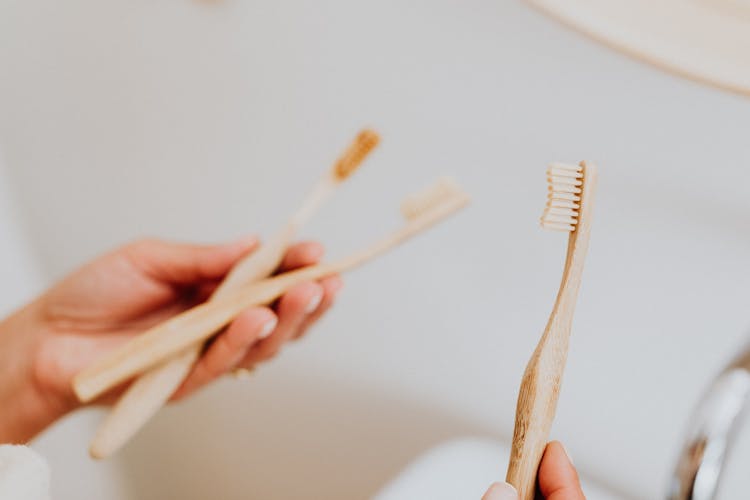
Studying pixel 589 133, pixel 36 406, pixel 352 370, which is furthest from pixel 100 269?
pixel 589 133

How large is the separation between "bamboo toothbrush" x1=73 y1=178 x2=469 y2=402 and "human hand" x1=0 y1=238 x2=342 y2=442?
5cm

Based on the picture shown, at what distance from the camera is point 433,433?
66 centimetres

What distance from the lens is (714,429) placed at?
11.5 inches

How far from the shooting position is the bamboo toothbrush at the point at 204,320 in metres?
0.45

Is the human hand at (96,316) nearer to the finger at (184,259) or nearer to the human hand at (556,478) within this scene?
the finger at (184,259)

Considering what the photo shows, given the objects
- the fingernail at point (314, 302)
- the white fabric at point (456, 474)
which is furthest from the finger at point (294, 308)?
the white fabric at point (456, 474)

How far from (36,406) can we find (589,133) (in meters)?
0.43

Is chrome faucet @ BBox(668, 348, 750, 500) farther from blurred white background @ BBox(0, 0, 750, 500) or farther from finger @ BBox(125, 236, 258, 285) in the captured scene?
finger @ BBox(125, 236, 258, 285)

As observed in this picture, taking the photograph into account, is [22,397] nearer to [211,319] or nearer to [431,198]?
[211,319]

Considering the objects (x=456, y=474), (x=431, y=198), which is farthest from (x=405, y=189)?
(x=456, y=474)

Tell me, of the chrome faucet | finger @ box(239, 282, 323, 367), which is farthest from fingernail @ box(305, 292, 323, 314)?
the chrome faucet

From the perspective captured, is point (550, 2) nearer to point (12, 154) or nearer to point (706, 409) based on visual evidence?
point (706, 409)

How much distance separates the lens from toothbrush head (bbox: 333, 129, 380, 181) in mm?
478

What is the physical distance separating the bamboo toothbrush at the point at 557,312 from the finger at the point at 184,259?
27cm
